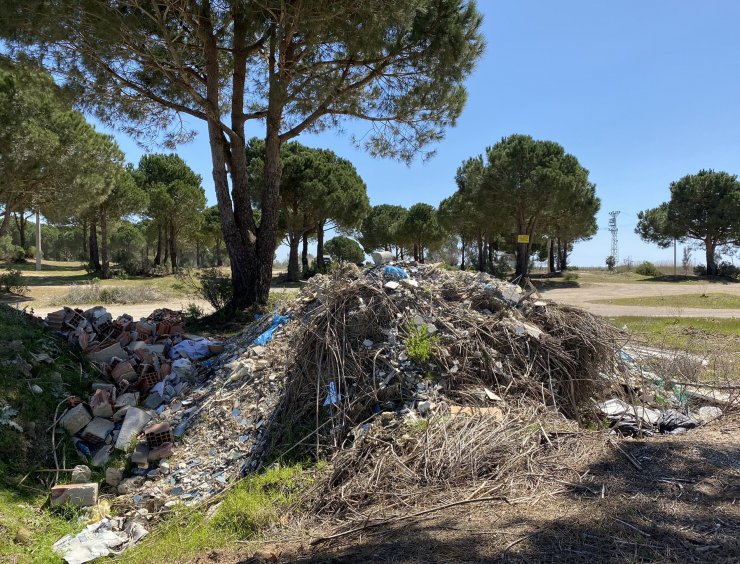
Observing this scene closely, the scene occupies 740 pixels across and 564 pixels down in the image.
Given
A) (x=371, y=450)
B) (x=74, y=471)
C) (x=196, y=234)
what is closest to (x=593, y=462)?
(x=371, y=450)

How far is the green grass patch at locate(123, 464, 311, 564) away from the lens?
3234 mm

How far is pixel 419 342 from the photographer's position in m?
4.46

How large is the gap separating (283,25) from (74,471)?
7334 mm

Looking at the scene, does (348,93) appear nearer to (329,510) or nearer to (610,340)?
(610,340)

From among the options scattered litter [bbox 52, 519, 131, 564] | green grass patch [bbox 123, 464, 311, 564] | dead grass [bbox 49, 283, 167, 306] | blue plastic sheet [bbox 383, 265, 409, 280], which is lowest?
scattered litter [bbox 52, 519, 131, 564]

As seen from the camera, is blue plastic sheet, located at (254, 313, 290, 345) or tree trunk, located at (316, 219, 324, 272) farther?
tree trunk, located at (316, 219, 324, 272)

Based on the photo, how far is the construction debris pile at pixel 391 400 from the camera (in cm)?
345

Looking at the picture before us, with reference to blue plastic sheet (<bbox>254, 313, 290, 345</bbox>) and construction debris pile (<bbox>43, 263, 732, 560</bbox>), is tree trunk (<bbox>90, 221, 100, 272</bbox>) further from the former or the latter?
blue plastic sheet (<bbox>254, 313, 290, 345</bbox>)

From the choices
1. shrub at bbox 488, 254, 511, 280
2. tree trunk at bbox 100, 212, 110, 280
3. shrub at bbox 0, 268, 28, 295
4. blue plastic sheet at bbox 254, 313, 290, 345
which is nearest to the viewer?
blue plastic sheet at bbox 254, 313, 290, 345

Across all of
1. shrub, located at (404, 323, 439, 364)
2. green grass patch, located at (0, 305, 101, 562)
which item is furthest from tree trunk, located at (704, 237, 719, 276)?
green grass patch, located at (0, 305, 101, 562)

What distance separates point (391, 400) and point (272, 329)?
241cm

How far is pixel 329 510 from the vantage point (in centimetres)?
326

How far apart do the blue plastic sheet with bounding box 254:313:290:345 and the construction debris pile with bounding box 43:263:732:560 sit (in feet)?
0.61

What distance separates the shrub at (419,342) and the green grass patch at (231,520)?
53.4 inches
